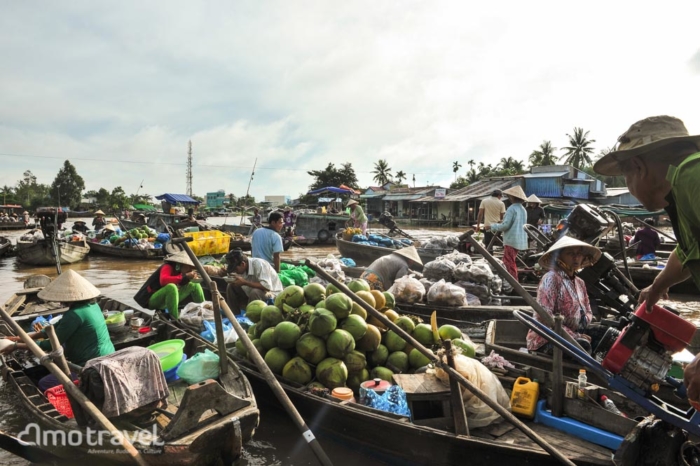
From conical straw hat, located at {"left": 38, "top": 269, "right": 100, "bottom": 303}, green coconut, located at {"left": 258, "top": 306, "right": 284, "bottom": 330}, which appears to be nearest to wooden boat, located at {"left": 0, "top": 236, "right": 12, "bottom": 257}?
conical straw hat, located at {"left": 38, "top": 269, "right": 100, "bottom": 303}

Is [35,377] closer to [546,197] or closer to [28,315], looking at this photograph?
[28,315]

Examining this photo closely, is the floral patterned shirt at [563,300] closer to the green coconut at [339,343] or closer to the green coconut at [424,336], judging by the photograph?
the green coconut at [424,336]

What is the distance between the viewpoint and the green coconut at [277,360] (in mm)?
4105

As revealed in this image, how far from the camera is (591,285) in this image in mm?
4004

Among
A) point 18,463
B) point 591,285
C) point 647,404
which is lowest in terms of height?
point 18,463

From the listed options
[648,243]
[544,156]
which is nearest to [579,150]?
[544,156]

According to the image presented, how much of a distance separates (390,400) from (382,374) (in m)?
0.52

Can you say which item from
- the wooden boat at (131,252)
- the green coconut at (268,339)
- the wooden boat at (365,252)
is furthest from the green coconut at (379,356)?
the wooden boat at (131,252)

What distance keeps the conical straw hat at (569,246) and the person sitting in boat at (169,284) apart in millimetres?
4701

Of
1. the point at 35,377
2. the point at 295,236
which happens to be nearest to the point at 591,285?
the point at 35,377

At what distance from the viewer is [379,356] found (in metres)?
4.20

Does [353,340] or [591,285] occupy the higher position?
[591,285]

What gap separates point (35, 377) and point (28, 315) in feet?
8.89

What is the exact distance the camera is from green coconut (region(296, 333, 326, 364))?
396 centimetres
